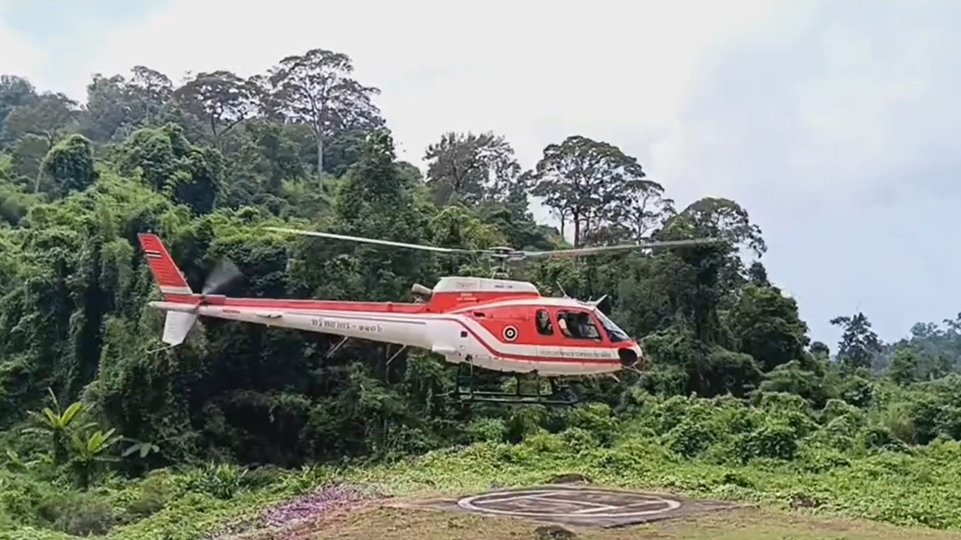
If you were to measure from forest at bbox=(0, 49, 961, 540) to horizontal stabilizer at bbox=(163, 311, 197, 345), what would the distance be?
11.7 ft

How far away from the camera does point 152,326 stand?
19.6 metres

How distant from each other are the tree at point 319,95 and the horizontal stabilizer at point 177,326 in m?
27.5

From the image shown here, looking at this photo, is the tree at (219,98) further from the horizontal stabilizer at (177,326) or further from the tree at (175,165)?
the horizontal stabilizer at (177,326)

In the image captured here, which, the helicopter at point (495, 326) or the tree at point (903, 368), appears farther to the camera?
the tree at point (903, 368)

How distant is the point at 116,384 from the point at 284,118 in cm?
2287

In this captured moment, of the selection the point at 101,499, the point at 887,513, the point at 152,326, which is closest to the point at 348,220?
the point at 152,326

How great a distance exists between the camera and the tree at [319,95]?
38406 millimetres

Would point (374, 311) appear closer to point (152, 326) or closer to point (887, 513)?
point (887, 513)

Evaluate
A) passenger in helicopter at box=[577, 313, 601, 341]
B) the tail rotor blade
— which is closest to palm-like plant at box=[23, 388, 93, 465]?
the tail rotor blade

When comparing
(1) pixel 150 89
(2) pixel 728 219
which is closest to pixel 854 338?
(2) pixel 728 219

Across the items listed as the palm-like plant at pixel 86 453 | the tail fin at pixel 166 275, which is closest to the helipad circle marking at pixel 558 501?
the tail fin at pixel 166 275

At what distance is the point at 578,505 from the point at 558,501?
502 millimetres

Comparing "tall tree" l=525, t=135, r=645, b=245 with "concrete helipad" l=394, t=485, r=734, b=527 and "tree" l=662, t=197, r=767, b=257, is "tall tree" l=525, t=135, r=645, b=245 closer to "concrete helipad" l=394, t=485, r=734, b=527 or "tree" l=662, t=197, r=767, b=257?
"tree" l=662, t=197, r=767, b=257

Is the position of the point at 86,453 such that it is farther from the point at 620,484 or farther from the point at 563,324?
the point at 563,324
